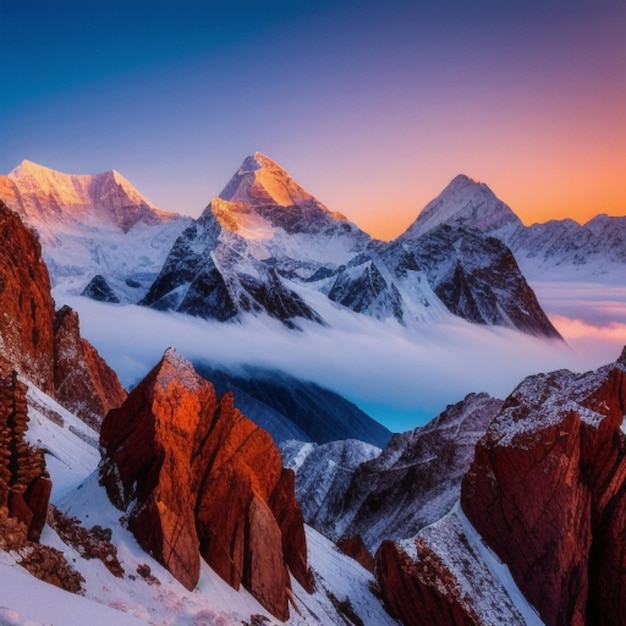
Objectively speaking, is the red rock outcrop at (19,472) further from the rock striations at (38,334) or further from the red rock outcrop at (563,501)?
the red rock outcrop at (563,501)

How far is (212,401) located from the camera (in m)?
43.1

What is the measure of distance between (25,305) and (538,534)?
58466 millimetres

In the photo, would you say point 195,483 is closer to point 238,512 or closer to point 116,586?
point 238,512

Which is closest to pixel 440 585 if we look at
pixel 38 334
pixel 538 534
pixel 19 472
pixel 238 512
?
pixel 538 534

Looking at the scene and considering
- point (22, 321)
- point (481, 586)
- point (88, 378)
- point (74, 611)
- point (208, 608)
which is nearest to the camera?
point (74, 611)

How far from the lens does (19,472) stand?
87.9 ft

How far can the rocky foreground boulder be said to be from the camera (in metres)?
50.2

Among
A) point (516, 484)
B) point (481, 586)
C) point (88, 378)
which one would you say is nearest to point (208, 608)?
point (481, 586)

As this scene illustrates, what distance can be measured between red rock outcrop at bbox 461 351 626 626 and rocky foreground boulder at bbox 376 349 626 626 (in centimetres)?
8

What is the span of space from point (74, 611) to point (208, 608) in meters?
13.5

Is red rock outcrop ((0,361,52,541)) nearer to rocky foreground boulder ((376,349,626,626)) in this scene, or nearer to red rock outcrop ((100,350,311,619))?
red rock outcrop ((100,350,311,619))

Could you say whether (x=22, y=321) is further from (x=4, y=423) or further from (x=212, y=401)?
(x=4, y=423)

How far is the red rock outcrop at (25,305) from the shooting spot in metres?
68.4

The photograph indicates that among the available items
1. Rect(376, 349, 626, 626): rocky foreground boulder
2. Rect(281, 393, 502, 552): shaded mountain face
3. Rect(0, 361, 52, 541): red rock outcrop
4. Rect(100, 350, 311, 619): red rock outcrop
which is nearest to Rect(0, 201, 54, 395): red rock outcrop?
Rect(100, 350, 311, 619): red rock outcrop
